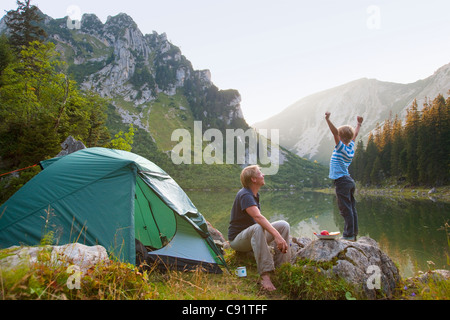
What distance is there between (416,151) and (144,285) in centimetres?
4887

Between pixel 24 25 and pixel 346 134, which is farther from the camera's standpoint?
pixel 24 25

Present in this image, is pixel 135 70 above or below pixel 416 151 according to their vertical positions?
above

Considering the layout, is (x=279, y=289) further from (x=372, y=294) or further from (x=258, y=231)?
(x=372, y=294)

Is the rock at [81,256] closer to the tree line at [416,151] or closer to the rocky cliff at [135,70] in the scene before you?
the tree line at [416,151]

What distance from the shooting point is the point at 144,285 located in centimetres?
298

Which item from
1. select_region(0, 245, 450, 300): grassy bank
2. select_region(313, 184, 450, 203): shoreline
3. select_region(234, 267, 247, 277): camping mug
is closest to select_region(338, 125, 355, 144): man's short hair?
select_region(0, 245, 450, 300): grassy bank

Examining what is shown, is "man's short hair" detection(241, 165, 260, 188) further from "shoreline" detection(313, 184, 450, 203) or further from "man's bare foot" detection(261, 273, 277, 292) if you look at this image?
"shoreline" detection(313, 184, 450, 203)

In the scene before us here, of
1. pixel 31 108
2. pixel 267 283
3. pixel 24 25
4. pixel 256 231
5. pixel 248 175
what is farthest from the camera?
pixel 24 25

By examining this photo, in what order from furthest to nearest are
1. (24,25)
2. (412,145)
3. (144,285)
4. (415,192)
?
(412,145) < (415,192) < (24,25) < (144,285)

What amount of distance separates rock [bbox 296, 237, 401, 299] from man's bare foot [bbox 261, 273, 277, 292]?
0.74 m

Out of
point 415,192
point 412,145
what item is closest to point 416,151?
point 412,145

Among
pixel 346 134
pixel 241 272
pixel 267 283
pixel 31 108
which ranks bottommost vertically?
pixel 241 272

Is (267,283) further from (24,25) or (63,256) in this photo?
(24,25)

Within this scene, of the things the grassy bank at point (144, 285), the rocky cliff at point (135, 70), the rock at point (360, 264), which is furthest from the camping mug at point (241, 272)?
the rocky cliff at point (135, 70)
